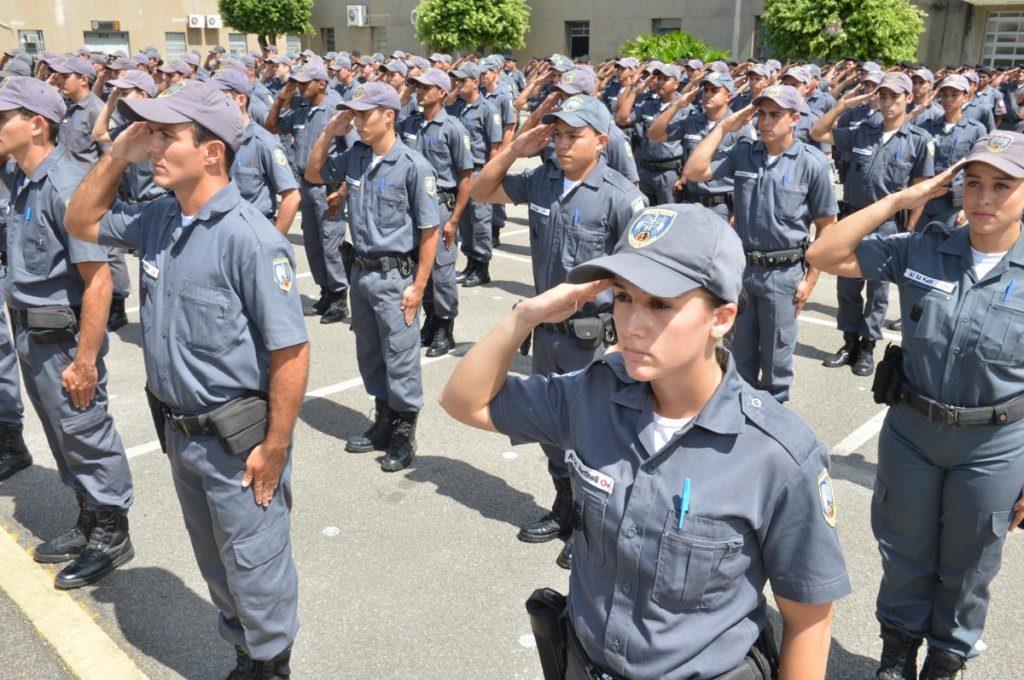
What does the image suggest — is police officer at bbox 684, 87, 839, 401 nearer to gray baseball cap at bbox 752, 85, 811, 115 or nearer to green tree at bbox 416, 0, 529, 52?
gray baseball cap at bbox 752, 85, 811, 115

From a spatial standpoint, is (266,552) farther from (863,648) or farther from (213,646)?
(863,648)

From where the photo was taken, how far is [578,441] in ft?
6.70

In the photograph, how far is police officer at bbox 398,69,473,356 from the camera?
752cm

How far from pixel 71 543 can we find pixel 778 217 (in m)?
4.60

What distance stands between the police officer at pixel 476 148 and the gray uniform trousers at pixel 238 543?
6026 mm

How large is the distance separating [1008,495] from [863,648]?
1.00m

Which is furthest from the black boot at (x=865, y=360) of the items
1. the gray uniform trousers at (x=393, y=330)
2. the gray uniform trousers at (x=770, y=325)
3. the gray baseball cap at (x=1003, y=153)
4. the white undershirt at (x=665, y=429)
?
the white undershirt at (x=665, y=429)

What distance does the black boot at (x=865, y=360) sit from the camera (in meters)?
7.13

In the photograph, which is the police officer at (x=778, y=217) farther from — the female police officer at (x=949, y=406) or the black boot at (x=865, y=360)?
the female police officer at (x=949, y=406)

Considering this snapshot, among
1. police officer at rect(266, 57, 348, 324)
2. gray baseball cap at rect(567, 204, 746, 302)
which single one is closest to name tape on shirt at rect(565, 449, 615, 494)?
gray baseball cap at rect(567, 204, 746, 302)

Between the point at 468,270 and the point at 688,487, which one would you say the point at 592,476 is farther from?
the point at 468,270

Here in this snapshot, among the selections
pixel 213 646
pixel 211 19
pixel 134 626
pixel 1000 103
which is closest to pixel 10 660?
pixel 134 626

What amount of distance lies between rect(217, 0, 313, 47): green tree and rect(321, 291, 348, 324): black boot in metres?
33.6

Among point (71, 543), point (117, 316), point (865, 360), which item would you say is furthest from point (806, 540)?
point (117, 316)
